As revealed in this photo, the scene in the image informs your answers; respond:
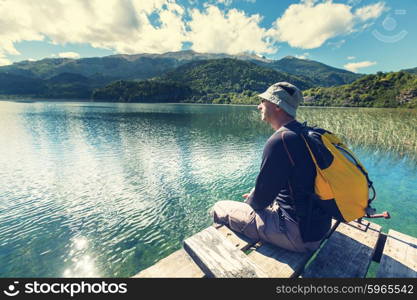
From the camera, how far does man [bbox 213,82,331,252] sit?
345 centimetres

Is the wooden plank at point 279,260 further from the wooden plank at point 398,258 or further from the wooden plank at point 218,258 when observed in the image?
the wooden plank at point 398,258

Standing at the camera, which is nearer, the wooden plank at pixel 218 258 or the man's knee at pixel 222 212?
the wooden plank at pixel 218 258

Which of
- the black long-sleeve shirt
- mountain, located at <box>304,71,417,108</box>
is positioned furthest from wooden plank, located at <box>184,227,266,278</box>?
Answer: mountain, located at <box>304,71,417,108</box>

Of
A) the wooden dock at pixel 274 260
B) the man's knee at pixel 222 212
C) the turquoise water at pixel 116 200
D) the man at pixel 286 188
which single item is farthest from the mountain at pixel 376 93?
the man's knee at pixel 222 212

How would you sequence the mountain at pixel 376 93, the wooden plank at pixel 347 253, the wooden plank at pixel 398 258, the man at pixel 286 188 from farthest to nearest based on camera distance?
the mountain at pixel 376 93
the wooden plank at pixel 398 258
the wooden plank at pixel 347 253
the man at pixel 286 188

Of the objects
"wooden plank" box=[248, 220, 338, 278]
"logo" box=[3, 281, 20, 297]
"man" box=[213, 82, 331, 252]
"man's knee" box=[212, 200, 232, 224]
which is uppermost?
"man" box=[213, 82, 331, 252]

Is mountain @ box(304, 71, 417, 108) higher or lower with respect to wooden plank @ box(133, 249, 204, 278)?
higher

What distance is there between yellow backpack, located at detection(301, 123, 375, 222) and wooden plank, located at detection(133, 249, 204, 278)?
2.50 meters

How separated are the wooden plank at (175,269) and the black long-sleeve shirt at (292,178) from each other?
170cm

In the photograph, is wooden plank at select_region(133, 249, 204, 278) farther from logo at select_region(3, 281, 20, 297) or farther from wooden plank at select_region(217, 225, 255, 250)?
logo at select_region(3, 281, 20, 297)

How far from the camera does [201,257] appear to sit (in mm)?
3453

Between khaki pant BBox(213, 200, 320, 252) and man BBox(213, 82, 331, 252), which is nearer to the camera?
man BBox(213, 82, 331, 252)

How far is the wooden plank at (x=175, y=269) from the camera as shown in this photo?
11.0 feet

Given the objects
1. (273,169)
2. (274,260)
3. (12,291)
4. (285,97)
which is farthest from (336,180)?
(12,291)
